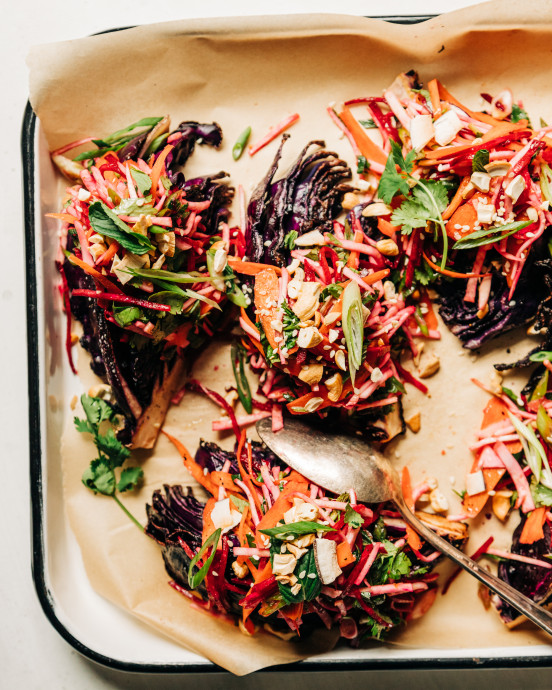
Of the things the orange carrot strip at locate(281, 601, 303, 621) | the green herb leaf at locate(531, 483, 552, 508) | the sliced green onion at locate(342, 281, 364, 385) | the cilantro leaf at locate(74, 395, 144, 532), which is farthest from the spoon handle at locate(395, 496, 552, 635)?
the cilantro leaf at locate(74, 395, 144, 532)

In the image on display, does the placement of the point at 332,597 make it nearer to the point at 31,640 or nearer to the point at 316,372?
the point at 316,372

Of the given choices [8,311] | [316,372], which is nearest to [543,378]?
[316,372]

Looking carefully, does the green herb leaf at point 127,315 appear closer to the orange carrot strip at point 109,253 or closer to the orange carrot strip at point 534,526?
the orange carrot strip at point 109,253

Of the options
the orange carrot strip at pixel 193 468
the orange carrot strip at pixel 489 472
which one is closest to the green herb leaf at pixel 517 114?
the orange carrot strip at pixel 489 472

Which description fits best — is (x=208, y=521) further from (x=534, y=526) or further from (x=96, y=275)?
(x=534, y=526)

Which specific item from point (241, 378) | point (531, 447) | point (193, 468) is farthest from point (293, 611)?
point (531, 447)

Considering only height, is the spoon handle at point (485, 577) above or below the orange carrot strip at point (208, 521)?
below

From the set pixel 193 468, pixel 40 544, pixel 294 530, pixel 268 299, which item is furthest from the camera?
pixel 193 468
